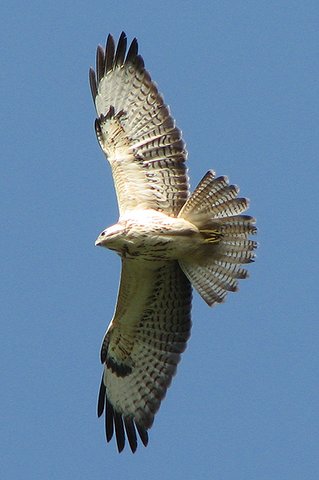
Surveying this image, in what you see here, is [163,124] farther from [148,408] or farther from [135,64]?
[148,408]

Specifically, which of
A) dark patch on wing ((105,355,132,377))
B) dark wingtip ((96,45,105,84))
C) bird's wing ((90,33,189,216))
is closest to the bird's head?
bird's wing ((90,33,189,216))

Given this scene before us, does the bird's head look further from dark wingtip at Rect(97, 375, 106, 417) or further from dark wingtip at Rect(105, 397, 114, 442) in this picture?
dark wingtip at Rect(105, 397, 114, 442)

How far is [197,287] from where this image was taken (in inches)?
407

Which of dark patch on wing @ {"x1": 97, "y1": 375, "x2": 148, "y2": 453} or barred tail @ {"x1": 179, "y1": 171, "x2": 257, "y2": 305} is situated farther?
dark patch on wing @ {"x1": 97, "y1": 375, "x2": 148, "y2": 453}

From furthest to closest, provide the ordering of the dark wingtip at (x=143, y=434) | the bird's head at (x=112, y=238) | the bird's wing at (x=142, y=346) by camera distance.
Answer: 1. the dark wingtip at (x=143, y=434)
2. the bird's wing at (x=142, y=346)
3. the bird's head at (x=112, y=238)

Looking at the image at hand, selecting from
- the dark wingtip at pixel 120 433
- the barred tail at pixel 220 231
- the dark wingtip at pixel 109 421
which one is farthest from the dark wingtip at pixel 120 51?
the dark wingtip at pixel 120 433

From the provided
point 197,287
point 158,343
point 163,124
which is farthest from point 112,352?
point 163,124

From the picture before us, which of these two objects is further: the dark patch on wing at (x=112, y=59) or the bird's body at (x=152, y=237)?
the dark patch on wing at (x=112, y=59)

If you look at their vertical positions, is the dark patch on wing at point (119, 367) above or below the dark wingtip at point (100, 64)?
below

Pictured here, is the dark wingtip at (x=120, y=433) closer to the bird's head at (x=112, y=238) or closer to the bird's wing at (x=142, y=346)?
the bird's wing at (x=142, y=346)

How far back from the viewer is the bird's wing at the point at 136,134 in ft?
34.2

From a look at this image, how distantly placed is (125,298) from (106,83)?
2.11 m

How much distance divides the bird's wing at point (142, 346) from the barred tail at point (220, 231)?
0.48m

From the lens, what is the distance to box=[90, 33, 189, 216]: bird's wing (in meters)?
10.4
